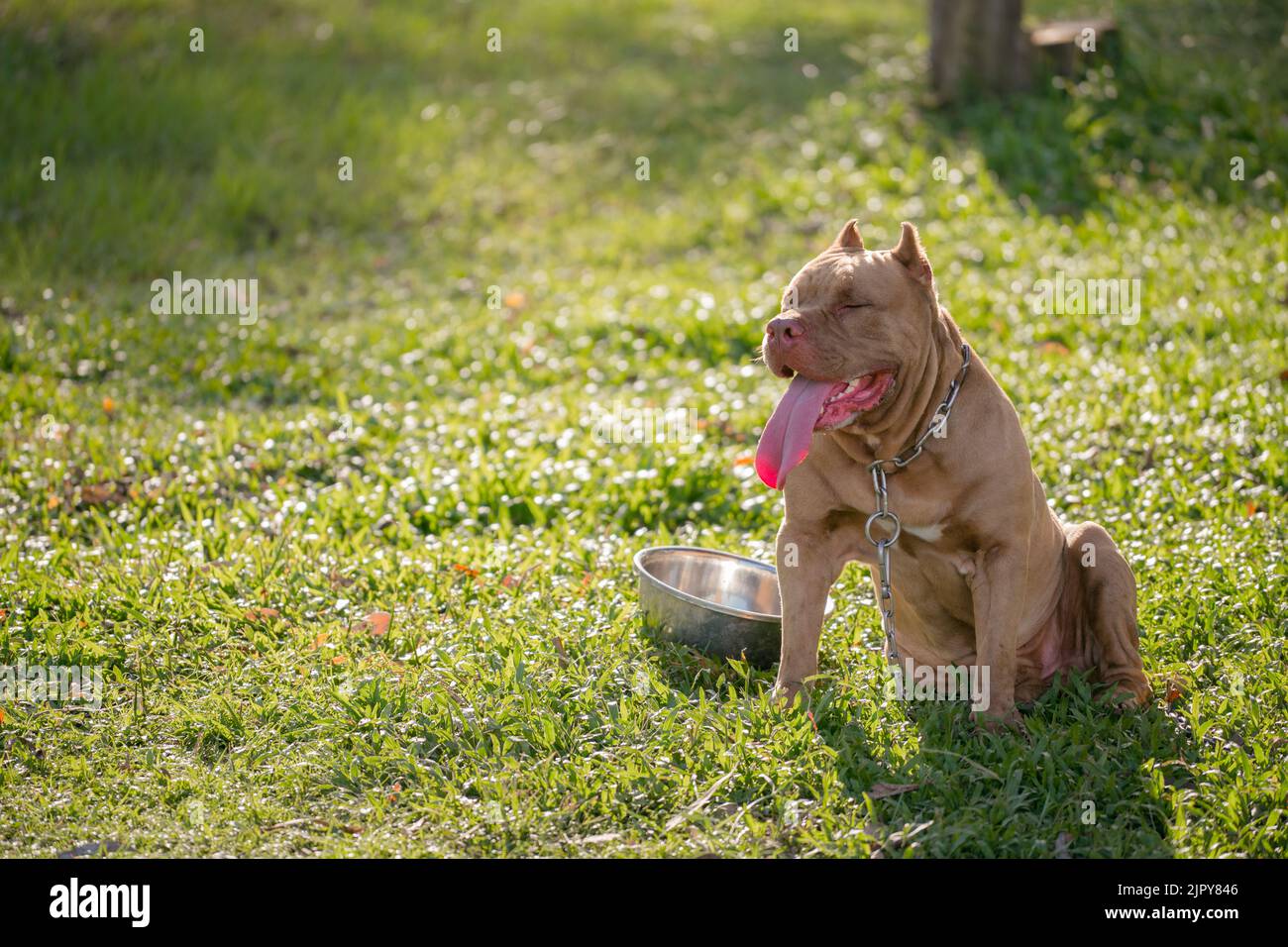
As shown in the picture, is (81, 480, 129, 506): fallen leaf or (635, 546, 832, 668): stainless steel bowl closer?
(635, 546, 832, 668): stainless steel bowl

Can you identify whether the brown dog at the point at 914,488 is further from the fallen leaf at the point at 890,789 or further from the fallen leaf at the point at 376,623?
the fallen leaf at the point at 376,623

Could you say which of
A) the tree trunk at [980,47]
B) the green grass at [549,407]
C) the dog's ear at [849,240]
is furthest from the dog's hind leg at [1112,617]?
the tree trunk at [980,47]

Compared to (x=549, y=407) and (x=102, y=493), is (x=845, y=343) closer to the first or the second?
(x=549, y=407)

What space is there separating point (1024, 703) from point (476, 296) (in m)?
5.90

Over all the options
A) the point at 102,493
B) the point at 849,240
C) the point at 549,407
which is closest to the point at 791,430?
the point at 849,240

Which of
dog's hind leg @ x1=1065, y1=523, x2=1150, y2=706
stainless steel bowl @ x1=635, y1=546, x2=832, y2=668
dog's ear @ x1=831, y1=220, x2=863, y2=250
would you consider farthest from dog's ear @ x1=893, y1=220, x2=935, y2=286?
stainless steel bowl @ x1=635, y1=546, x2=832, y2=668

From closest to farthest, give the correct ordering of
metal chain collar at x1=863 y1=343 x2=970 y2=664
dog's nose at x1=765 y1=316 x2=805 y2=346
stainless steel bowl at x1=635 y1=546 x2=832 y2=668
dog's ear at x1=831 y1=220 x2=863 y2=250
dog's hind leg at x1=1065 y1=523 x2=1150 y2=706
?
dog's nose at x1=765 y1=316 x2=805 y2=346, metal chain collar at x1=863 y1=343 x2=970 y2=664, dog's ear at x1=831 y1=220 x2=863 y2=250, dog's hind leg at x1=1065 y1=523 x2=1150 y2=706, stainless steel bowl at x1=635 y1=546 x2=832 y2=668

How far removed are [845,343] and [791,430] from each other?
0.32m

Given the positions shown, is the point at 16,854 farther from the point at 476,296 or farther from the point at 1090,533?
the point at 476,296

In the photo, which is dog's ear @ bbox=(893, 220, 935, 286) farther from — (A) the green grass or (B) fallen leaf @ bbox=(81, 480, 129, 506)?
(B) fallen leaf @ bbox=(81, 480, 129, 506)

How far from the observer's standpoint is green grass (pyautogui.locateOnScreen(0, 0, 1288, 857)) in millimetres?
4020

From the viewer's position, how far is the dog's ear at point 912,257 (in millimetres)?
3969

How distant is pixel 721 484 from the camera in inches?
251
